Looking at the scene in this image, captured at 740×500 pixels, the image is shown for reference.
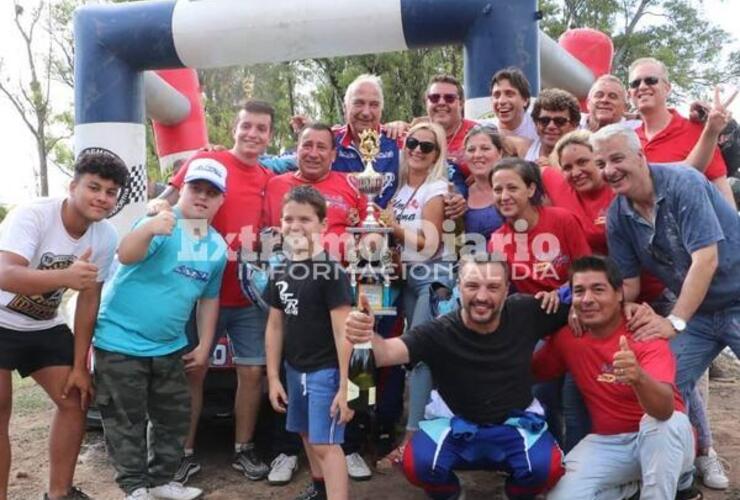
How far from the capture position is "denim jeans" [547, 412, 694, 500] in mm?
2861

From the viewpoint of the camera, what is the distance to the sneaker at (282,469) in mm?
3576

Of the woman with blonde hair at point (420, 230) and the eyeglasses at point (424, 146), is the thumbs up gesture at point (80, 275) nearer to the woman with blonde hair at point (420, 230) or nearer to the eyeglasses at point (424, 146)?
the woman with blonde hair at point (420, 230)

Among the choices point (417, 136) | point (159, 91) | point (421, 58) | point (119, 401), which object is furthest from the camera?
point (421, 58)

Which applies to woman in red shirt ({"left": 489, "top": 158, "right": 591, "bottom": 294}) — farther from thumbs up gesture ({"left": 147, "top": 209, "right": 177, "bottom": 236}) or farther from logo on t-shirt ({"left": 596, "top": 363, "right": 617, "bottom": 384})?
thumbs up gesture ({"left": 147, "top": 209, "right": 177, "bottom": 236})

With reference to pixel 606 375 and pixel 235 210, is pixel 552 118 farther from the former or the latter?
pixel 235 210

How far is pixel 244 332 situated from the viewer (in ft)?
12.2

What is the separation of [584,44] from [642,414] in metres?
7.54

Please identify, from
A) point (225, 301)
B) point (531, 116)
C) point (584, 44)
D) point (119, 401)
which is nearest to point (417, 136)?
point (531, 116)

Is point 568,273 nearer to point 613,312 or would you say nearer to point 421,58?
point 613,312

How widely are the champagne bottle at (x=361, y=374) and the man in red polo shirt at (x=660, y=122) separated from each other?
1.99 meters

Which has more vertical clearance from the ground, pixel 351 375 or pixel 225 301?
pixel 225 301

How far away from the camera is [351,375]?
2.94 metres

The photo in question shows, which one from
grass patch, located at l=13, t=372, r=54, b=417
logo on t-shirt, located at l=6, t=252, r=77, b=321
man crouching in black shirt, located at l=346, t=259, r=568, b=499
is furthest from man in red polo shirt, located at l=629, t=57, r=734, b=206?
grass patch, located at l=13, t=372, r=54, b=417

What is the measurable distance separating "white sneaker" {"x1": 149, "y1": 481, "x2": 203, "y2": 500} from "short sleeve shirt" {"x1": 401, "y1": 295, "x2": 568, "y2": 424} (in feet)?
4.26
